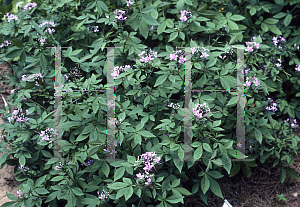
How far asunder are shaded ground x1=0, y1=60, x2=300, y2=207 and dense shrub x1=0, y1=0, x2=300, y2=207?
0.13 metres

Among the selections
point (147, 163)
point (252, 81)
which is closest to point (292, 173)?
point (252, 81)

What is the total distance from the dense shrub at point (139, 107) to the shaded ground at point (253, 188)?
0.13 metres

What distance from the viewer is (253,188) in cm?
250

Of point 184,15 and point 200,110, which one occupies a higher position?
point 184,15

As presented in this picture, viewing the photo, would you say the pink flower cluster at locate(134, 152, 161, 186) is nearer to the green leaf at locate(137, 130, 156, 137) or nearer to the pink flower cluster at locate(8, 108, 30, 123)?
the green leaf at locate(137, 130, 156, 137)

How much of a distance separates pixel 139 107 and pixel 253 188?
140 cm

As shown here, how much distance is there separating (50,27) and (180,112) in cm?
160

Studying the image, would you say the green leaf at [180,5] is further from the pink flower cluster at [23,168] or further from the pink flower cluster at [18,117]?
the pink flower cluster at [23,168]

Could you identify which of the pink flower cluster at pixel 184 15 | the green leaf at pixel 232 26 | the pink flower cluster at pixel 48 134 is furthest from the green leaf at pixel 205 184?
the green leaf at pixel 232 26

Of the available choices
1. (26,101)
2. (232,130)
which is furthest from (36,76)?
(232,130)

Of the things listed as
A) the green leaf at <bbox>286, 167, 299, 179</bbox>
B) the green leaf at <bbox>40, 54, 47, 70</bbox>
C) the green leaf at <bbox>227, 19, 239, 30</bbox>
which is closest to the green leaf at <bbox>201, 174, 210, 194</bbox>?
the green leaf at <bbox>286, 167, 299, 179</bbox>

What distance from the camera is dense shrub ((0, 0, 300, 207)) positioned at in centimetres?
185

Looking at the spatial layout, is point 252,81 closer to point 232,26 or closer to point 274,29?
point 232,26

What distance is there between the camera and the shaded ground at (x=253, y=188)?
2.35 metres
